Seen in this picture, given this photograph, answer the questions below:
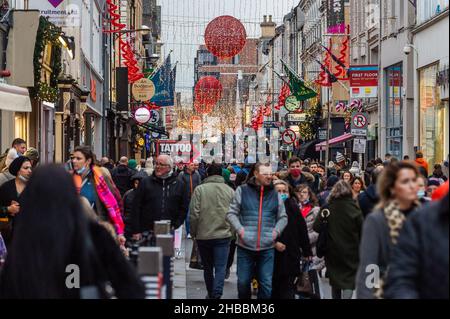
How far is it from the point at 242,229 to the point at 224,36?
24.6 metres

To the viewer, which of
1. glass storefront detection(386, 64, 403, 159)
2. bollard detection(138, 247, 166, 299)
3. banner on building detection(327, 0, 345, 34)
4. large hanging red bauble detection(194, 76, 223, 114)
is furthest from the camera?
banner on building detection(327, 0, 345, 34)

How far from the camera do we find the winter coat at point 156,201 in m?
13.7

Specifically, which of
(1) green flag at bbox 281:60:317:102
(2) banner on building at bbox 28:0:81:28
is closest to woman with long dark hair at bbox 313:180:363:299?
(2) banner on building at bbox 28:0:81:28

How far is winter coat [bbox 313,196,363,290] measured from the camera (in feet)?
39.1

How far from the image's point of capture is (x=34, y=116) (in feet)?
91.0

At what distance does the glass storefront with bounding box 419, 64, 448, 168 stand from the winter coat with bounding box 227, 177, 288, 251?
20898 mm

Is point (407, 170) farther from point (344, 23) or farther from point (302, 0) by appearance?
point (302, 0)

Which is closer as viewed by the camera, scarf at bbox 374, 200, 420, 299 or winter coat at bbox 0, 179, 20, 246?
scarf at bbox 374, 200, 420, 299

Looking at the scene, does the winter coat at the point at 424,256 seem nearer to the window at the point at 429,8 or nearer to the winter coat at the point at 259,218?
the winter coat at the point at 259,218

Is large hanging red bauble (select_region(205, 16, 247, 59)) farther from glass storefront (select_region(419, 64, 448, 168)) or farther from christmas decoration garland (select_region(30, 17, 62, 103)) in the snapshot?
christmas decoration garland (select_region(30, 17, 62, 103))

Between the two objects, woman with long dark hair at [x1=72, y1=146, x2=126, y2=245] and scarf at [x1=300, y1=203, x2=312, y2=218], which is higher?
woman with long dark hair at [x1=72, y1=146, x2=126, y2=245]
